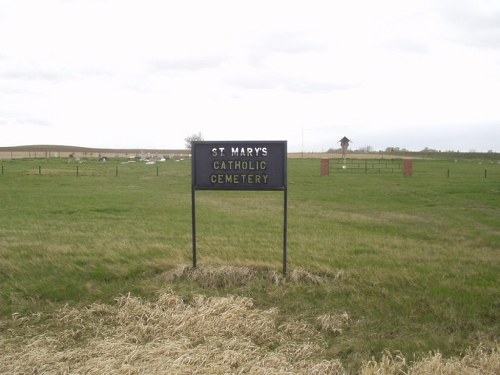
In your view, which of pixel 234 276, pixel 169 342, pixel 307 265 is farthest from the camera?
pixel 307 265

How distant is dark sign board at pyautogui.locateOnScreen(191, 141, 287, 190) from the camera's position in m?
7.43

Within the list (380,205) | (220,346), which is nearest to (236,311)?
(220,346)

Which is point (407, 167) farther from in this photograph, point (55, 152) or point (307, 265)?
point (55, 152)

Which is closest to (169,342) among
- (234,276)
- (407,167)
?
(234,276)

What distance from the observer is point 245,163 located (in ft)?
24.5

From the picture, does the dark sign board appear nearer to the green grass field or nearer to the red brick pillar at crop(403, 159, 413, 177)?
the green grass field

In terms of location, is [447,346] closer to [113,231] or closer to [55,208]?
[113,231]

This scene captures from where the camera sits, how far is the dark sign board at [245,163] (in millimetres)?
7430

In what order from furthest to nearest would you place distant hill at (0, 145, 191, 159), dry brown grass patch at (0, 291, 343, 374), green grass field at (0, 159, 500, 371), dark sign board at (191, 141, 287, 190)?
1. distant hill at (0, 145, 191, 159)
2. dark sign board at (191, 141, 287, 190)
3. green grass field at (0, 159, 500, 371)
4. dry brown grass patch at (0, 291, 343, 374)

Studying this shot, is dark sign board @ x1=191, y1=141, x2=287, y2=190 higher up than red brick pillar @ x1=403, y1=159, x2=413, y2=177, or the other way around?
dark sign board @ x1=191, y1=141, x2=287, y2=190

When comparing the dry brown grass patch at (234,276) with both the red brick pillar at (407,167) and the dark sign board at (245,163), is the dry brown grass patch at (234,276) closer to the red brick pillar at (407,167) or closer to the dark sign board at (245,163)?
the dark sign board at (245,163)

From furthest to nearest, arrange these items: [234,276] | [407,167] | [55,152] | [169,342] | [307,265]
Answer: [55,152] < [407,167] < [307,265] < [234,276] < [169,342]

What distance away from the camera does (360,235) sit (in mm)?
11070

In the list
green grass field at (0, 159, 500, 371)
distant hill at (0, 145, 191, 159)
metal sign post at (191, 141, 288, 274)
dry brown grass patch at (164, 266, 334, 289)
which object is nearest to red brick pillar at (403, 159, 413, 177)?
green grass field at (0, 159, 500, 371)
